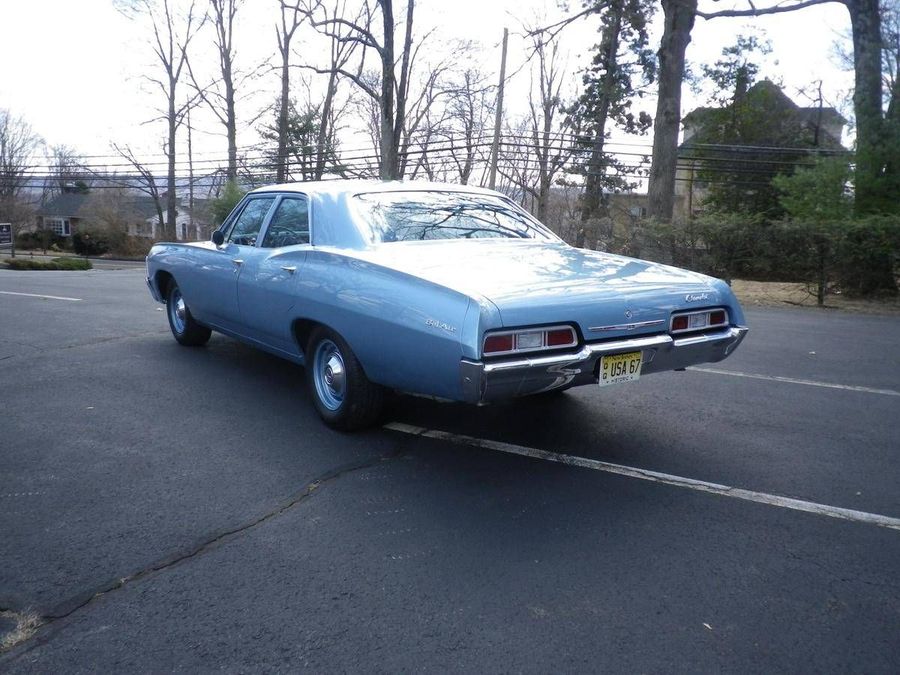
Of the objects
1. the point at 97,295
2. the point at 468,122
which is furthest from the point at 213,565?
the point at 468,122

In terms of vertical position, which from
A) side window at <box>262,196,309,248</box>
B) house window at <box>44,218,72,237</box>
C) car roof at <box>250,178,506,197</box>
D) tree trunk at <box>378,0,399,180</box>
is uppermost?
tree trunk at <box>378,0,399,180</box>

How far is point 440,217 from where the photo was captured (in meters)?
4.97

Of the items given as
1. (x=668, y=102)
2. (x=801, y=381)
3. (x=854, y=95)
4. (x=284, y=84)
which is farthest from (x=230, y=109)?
(x=801, y=381)

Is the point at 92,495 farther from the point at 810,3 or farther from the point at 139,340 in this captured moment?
the point at 810,3

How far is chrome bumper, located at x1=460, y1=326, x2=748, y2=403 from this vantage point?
3.38 meters

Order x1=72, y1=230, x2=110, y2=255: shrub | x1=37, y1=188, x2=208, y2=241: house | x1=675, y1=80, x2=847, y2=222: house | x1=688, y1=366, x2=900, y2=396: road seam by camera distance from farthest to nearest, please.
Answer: x1=37, y1=188, x2=208, y2=241: house < x1=72, y1=230, x2=110, y2=255: shrub < x1=675, y1=80, x2=847, y2=222: house < x1=688, y1=366, x2=900, y2=396: road seam

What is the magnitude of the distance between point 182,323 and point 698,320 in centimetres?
484

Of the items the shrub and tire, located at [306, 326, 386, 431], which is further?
the shrub

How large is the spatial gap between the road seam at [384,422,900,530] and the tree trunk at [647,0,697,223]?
12.3 metres

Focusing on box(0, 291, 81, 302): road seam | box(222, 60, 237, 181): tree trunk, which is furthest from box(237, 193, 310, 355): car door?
box(222, 60, 237, 181): tree trunk

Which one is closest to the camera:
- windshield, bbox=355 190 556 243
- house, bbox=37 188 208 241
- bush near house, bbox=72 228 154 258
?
windshield, bbox=355 190 556 243

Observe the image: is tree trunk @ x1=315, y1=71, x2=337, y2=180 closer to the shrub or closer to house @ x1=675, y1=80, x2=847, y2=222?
the shrub

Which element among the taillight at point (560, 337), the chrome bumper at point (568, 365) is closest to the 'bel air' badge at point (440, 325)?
the chrome bumper at point (568, 365)

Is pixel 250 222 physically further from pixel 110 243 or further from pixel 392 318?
pixel 110 243
